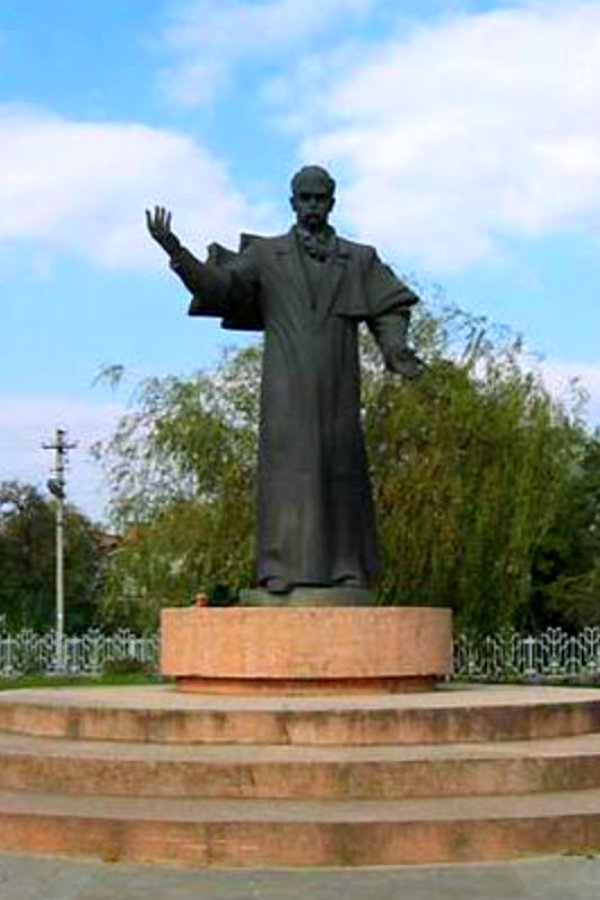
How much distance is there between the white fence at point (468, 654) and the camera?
89.4 ft

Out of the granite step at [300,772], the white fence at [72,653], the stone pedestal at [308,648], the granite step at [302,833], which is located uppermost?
the stone pedestal at [308,648]

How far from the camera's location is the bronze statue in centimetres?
1127

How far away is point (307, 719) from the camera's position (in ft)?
29.9

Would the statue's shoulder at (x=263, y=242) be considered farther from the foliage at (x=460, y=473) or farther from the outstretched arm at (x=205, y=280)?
the foliage at (x=460, y=473)

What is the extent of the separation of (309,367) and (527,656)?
19129 mm

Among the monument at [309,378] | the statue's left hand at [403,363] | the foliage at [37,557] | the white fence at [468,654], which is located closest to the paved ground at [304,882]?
the monument at [309,378]

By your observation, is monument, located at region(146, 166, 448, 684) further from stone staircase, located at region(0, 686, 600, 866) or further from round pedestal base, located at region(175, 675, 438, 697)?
stone staircase, located at region(0, 686, 600, 866)

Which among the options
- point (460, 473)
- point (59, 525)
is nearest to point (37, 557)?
point (59, 525)

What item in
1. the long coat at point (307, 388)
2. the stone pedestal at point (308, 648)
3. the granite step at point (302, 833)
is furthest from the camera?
the long coat at point (307, 388)

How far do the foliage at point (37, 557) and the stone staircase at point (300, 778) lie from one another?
42.2 metres

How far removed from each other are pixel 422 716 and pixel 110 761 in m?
1.92

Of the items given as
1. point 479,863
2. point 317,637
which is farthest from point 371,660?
point 479,863

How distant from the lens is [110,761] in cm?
849

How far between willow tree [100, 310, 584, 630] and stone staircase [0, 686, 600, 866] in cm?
1388
